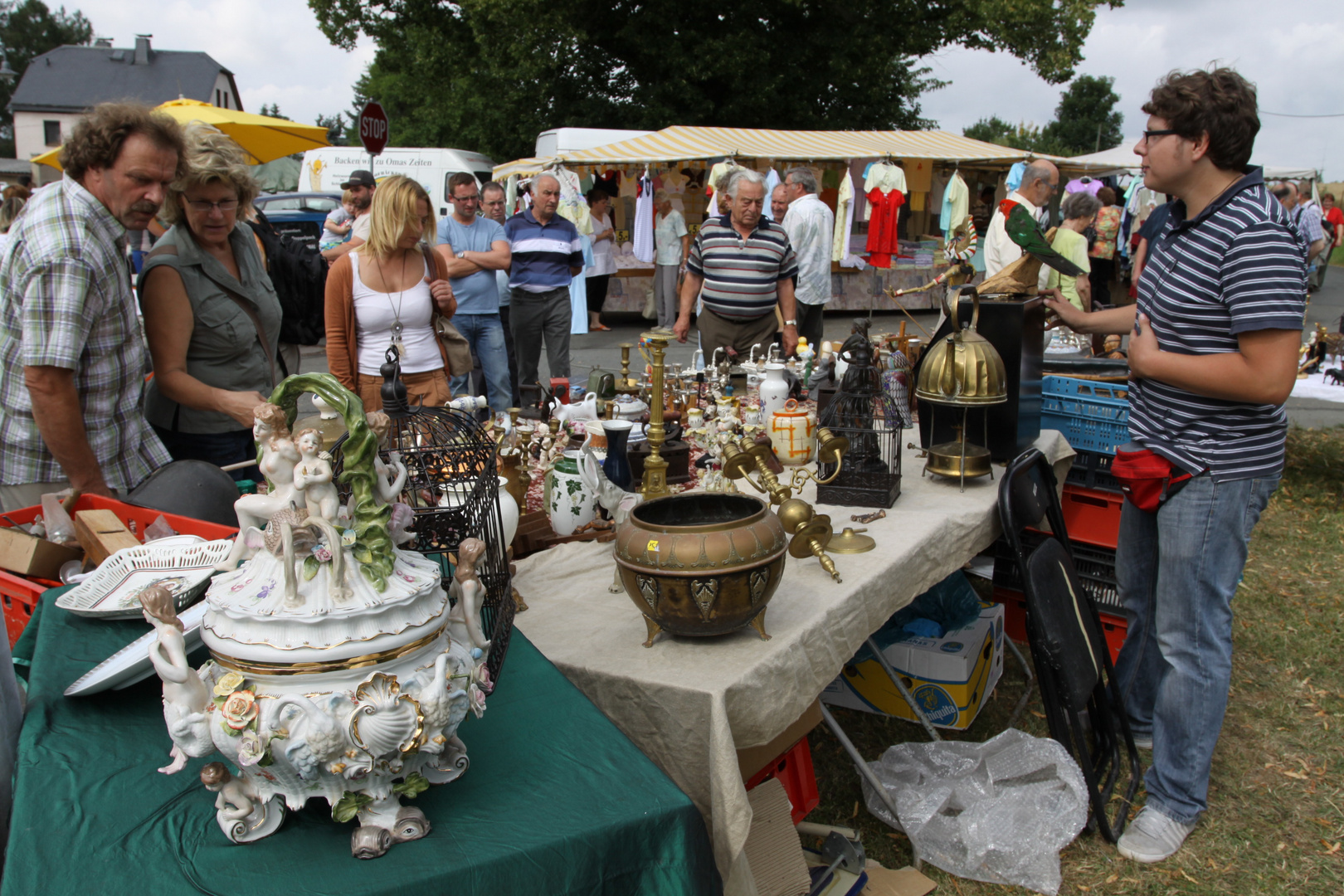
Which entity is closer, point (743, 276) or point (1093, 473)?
point (1093, 473)

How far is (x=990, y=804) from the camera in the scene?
7.68 ft

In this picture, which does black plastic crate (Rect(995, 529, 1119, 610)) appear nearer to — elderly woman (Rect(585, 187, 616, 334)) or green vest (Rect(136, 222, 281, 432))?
green vest (Rect(136, 222, 281, 432))

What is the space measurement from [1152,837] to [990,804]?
431mm

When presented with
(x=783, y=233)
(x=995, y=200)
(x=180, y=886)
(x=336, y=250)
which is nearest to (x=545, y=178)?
(x=336, y=250)

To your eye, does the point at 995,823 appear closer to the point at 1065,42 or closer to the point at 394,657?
the point at 394,657

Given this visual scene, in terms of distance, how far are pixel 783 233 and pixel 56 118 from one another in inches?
2163

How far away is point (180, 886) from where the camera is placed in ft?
3.21

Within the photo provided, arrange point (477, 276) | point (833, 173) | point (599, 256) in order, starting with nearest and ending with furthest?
point (477, 276)
point (599, 256)
point (833, 173)

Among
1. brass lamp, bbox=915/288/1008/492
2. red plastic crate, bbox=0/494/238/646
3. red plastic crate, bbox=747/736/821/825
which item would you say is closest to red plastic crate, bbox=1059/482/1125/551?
brass lamp, bbox=915/288/1008/492

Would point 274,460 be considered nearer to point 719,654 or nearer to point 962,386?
point 719,654

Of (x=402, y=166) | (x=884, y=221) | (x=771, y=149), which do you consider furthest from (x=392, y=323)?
(x=402, y=166)

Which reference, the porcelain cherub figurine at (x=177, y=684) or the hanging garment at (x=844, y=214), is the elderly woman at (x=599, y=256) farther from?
the porcelain cherub figurine at (x=177, y=684)

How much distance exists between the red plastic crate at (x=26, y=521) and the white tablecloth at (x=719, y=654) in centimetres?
66

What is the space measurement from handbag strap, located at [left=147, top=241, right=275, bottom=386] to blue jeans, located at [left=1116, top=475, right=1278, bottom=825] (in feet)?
8.59
